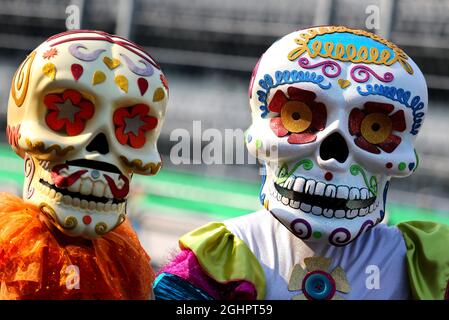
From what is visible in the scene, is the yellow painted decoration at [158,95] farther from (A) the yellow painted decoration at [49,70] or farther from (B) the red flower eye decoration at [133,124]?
(A) the yellow painted decoration at [49,70]

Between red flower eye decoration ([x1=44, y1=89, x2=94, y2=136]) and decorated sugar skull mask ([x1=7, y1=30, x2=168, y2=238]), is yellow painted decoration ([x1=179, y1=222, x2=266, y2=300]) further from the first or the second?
red flower eye decoration ([x1=44, y1=89, x2=94, y2=136])

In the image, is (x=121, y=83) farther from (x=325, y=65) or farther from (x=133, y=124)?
(x=325, y=65)

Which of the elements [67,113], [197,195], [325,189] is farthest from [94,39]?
[197,195]

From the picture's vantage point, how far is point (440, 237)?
10.0 ft

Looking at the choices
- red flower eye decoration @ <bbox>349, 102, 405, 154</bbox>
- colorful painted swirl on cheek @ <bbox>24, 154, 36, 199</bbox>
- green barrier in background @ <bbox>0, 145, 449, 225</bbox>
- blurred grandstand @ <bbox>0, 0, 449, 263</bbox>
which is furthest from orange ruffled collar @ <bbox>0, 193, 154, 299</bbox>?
green barrier in background @ <bbox>0, 145, 449, 225</bbox>

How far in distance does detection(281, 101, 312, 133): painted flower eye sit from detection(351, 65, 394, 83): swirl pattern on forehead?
6.3 inches

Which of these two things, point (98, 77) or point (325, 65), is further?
point (325, 65)

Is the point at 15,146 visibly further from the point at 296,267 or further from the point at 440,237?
the point at 440,237

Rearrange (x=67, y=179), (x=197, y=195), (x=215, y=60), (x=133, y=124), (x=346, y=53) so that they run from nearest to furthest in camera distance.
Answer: (x=67, y=179)
(x=133, y=124)
(x=346, y=53)
(x=197, y=195)
(x=215, y=60)

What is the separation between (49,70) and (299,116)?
700 mm

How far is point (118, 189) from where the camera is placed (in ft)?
9.26

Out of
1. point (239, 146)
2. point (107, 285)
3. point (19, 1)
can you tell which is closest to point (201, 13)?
point (19, 1)

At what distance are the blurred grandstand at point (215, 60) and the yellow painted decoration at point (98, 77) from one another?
12.7 ft

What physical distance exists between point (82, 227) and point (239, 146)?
2.52 feet
